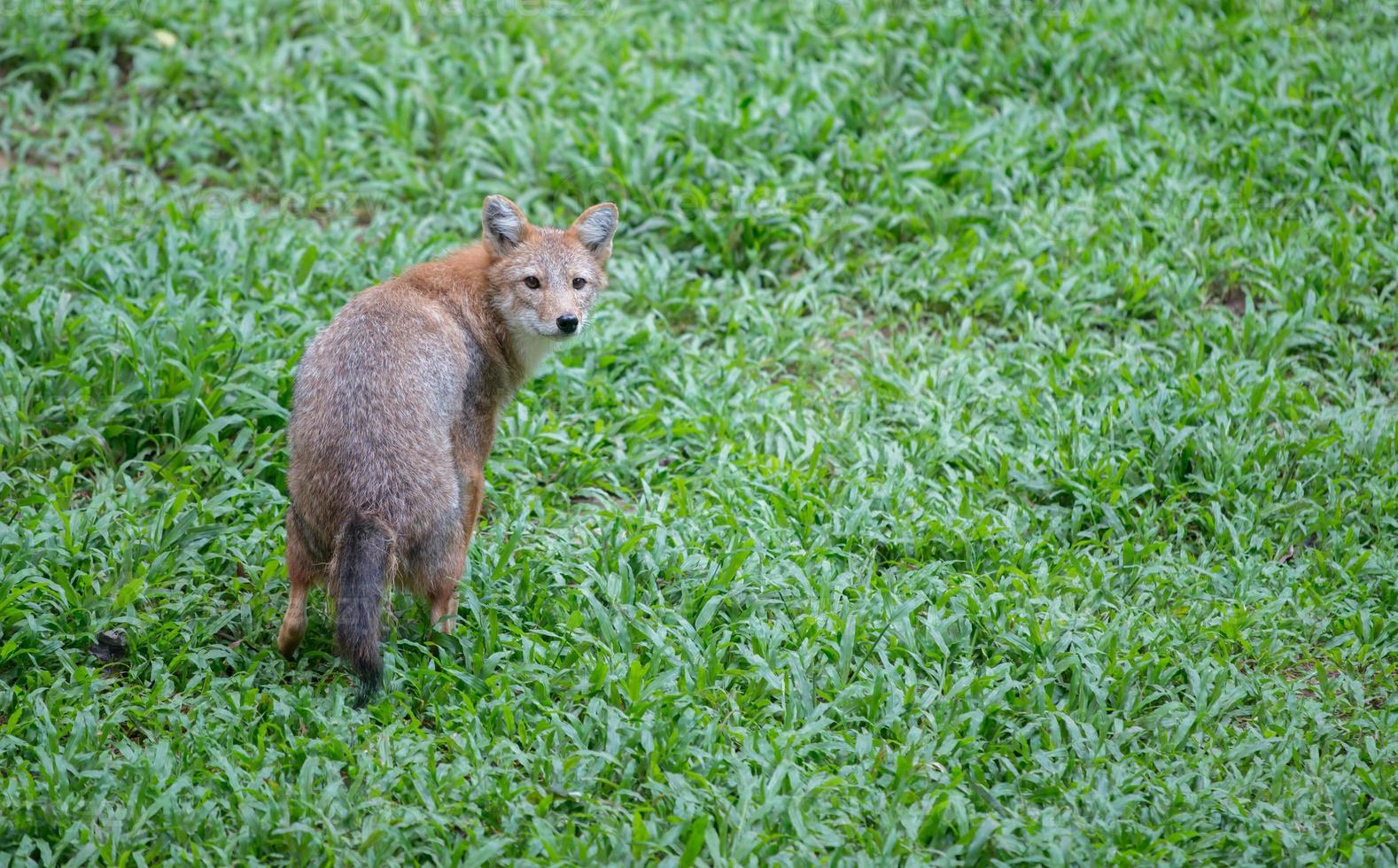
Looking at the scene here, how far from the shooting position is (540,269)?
19.0 ft

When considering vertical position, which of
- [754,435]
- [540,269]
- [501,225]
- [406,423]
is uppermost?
[501,225]

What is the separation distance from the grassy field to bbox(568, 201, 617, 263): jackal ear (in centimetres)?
91

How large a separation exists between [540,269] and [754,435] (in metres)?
1.55

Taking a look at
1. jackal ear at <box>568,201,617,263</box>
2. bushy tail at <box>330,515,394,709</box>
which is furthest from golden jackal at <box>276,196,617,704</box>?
jackal ear at <box>568,201,617,263</box>

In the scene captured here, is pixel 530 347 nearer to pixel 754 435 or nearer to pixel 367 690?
pixel 754 435

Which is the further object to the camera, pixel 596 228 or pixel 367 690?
pixel 596 228

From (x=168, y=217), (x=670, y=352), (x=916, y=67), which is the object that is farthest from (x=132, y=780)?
(x=916, y=67)

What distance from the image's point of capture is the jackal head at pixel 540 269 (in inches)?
224

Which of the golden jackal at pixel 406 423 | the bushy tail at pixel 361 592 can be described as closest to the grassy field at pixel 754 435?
the bushy tail at pixel 361 592

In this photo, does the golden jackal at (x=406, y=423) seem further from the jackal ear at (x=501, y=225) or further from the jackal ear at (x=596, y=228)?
the jackal ear at (x=596, y=228)

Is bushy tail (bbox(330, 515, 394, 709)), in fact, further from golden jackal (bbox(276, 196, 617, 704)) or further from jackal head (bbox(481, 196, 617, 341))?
jackal head (bbox(481, 196, 617, 341))

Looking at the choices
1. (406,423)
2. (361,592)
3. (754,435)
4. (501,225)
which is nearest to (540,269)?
(501,225)

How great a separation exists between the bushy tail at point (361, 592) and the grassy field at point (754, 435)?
0.24 metres

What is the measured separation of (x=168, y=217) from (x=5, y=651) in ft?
11.5
